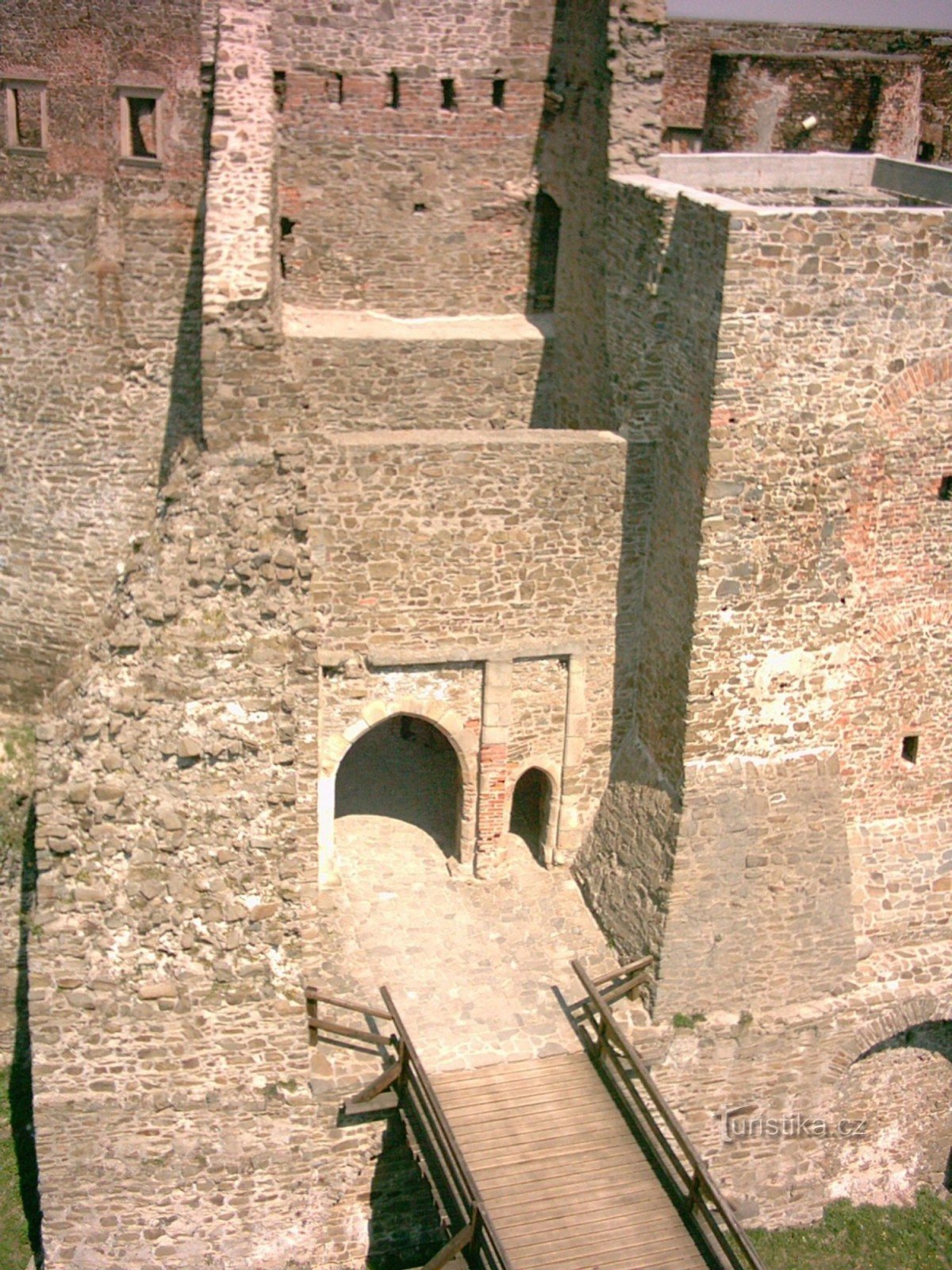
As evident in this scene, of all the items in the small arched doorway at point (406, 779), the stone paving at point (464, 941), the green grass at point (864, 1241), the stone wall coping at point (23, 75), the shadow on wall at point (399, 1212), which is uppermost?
the stone wall coping at point (23, 75)

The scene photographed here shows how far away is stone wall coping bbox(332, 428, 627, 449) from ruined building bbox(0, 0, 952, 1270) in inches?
2.0

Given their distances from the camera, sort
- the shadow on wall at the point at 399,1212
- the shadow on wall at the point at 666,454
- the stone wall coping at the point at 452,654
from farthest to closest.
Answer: the stone wall coping at the point at 452,654, the shadow on wall at the point at 399,1212, the shadow on wall at the point at 666,454

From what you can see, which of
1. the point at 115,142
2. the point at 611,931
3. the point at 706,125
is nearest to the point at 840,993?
the point at 611,931

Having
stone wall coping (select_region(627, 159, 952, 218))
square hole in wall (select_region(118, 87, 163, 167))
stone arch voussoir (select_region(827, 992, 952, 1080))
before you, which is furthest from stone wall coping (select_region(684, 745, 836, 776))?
square hole in wall (select_region(118, 87, 163, 167))

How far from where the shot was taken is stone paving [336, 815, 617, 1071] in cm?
1271

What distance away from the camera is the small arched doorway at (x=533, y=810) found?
47.7 feet

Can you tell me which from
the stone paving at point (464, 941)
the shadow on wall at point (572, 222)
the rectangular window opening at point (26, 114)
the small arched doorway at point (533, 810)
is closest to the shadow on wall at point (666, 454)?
the shadow on wall at point (572, 222)

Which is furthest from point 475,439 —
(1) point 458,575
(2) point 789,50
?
(2) point 789,50

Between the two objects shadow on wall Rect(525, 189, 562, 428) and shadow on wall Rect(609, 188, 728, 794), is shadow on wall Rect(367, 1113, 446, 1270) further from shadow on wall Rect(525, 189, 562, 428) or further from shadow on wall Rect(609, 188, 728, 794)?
shadow on wall Rect(525, 189, 562, 428)

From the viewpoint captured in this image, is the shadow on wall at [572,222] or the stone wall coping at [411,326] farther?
the stone wall coping at [411,326]

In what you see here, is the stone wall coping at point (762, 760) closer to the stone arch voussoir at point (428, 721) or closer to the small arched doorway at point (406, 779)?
the stone arch voussoir at point (428, 721)

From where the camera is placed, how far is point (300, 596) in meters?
11.6

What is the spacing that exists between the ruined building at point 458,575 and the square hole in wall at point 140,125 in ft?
12.7

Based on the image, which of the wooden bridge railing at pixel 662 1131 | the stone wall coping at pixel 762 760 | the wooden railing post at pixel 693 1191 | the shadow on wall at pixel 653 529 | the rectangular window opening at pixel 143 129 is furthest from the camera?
the rectangular window opening at pixel 143 129
